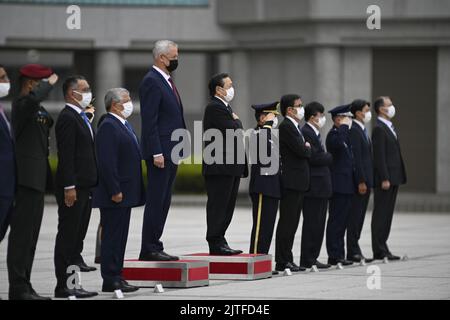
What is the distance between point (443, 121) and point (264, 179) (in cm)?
2060

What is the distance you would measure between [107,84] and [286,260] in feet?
70.1

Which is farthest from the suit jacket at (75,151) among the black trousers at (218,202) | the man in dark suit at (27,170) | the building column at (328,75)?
the building column at (328,75)

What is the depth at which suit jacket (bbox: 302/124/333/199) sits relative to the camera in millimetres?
15883

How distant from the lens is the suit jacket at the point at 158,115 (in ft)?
42.3

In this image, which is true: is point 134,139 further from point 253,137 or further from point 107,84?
point 107,84

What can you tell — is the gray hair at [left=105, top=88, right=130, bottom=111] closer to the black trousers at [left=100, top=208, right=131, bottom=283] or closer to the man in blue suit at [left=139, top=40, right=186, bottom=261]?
the man in blue suit at [left=139, top=40, right=186, bottom=261]

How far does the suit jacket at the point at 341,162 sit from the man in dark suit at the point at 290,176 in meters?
1.12

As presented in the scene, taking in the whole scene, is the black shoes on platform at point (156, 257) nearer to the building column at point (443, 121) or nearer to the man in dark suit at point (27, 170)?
the man in dark suit at point (27, 170)

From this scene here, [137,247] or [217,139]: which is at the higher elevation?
[217,139]

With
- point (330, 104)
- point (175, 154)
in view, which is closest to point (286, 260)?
point (175, 154)

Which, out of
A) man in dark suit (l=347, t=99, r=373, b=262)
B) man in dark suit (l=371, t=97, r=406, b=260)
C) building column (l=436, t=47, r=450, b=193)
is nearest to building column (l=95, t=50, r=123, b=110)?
building column (l=436, t=47, r=450, b=193)
